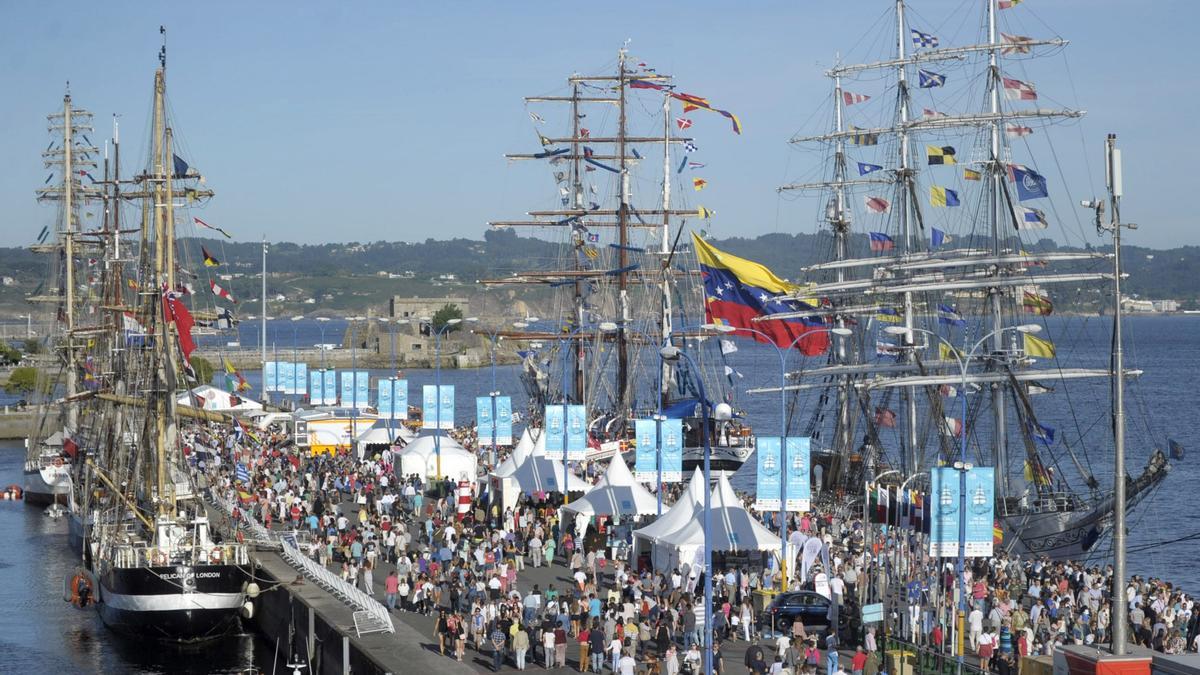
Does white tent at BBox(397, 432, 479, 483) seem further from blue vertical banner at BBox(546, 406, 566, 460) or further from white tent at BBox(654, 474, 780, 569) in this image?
white tent at BBox(654, 474, 780, 569)

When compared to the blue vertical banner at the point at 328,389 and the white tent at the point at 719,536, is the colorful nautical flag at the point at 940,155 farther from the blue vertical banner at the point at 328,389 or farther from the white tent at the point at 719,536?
the blue vertical banner at the point at 328,389

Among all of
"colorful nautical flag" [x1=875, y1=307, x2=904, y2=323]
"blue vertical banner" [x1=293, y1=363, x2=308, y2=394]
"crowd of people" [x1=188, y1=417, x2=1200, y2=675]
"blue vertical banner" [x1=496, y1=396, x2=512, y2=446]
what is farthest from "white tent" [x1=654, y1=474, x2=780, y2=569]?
"blue vertical banner" [x1=293, y1=363, x2=308, y2=394]

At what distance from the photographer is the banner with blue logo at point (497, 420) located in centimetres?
5478

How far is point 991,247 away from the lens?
55750mm

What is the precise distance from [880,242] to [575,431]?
2074cm

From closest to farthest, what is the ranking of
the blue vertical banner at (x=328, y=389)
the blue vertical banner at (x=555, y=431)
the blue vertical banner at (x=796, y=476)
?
the blue vertical banner at (x=796, y=476) → the blue vertical banner at (x=555, y=431) → the blue vertical banner at (x=328, y=389)

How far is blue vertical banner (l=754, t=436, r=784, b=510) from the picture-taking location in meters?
34.3

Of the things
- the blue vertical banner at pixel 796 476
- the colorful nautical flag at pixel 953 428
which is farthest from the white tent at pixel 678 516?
the colorful nautical flag at pixel 953 428

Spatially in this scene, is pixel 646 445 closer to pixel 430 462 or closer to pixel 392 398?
pixel 430 462

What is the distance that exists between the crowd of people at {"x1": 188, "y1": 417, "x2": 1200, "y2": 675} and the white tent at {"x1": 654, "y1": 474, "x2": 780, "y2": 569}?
46 centimetres

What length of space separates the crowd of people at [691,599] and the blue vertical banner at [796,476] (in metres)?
0.94

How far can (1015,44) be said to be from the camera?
170ft

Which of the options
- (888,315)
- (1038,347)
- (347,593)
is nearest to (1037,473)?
(1038,347)

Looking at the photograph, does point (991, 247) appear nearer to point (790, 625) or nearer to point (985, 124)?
point (985, 124)
